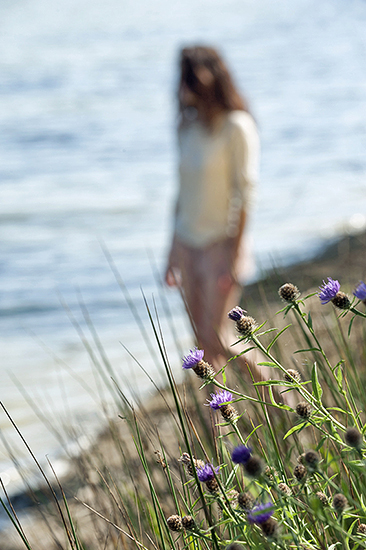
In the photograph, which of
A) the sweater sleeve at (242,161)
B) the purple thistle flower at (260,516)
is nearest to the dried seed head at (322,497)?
the purple thistle flower at (260,516)

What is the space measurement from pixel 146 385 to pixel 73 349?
1215mm

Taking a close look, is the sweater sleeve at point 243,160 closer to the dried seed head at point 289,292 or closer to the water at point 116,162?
the water at point 116,162

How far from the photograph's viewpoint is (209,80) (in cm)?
316

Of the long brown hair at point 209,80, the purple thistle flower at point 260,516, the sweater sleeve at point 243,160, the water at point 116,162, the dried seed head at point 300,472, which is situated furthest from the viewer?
the water at point 116,162

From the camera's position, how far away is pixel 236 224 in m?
3.16

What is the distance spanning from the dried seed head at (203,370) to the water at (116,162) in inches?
32.1

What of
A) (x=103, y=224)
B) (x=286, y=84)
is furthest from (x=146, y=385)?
(x=286, y=84)

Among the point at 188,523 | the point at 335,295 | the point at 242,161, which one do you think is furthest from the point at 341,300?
the point at 242,161

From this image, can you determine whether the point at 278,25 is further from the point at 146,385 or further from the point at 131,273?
the point at 146,385

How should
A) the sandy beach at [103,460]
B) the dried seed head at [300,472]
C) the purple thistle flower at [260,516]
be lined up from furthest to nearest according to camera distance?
1. the sandy beach at [103,460]
2. the dried seed head at [300,472]
3. the purple thistle flower at [260,516]

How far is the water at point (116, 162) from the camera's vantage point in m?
5.70

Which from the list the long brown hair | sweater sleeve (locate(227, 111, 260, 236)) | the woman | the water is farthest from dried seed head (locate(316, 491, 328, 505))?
the long brown hair

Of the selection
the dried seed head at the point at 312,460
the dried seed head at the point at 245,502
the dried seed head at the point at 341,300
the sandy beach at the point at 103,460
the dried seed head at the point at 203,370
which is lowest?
the sandy beach at the point at 103,460

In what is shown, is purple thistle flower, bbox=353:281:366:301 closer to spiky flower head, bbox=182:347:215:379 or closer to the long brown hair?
spiky flower head, bbox=182:347:215:379
